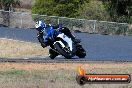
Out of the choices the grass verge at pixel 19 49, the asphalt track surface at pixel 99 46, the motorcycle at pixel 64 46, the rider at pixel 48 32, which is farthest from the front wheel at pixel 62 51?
the grass verge at pixel 19 49

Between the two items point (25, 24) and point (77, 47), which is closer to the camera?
point (77, 47)

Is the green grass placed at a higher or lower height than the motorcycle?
higher

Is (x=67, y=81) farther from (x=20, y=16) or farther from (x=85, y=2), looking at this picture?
(x=85, y=2)

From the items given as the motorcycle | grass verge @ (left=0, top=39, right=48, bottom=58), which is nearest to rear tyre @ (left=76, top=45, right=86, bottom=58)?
the motorcycle

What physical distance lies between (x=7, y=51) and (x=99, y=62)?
1070 cm

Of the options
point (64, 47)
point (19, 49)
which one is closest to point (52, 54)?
point (64, 47)

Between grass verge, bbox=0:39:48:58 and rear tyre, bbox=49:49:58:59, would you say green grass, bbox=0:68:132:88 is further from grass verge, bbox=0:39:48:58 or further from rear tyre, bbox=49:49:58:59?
grass verge, bbox=0:39:48:58

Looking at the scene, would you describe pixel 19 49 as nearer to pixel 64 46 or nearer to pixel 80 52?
pixel 80 52

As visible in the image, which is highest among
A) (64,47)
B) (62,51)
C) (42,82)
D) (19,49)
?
(42,82)

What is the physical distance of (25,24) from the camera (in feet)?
163

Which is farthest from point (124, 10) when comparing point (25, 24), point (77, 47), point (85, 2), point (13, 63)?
point (13, 63)

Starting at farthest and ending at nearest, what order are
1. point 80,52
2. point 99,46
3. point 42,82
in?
point 99,46 → point 80,52 → point 42,82

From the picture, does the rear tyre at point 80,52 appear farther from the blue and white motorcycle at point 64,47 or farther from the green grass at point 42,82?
the green grass at point 42,82

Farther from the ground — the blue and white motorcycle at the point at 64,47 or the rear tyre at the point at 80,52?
the blue and white motorcycle at the point at 64,47
